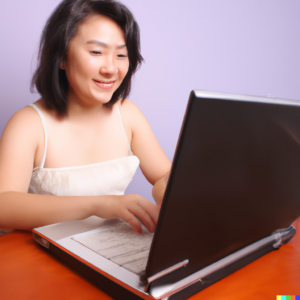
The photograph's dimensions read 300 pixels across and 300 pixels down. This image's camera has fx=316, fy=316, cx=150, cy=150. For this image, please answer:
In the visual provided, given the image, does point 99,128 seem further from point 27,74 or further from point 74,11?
point 27,74

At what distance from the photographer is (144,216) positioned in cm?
70

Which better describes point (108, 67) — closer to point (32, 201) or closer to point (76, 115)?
point (76, 115)

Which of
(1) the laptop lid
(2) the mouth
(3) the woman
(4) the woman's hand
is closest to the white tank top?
(3) the woman

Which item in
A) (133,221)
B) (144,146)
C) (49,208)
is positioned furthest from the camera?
(144,146)

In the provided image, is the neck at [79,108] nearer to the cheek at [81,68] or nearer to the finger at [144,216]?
the cheek at [81,68]

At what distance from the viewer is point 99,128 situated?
141cm

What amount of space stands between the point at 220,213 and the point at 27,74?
1.68m

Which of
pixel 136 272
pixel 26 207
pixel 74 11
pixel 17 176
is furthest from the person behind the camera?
pixel 74 11

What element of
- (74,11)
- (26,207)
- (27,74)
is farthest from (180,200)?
(27,74)

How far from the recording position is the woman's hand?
0.70 metres

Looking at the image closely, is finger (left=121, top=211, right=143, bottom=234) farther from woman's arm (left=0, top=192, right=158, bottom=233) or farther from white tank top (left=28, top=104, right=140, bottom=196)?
white tank top (left=28, top=104, right=140, bottom=196)

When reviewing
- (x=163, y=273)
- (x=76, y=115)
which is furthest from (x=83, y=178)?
(x=163, y=273)

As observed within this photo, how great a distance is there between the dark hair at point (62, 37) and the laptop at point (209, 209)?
0.74 metres

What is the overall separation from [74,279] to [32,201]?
14.7 inches
